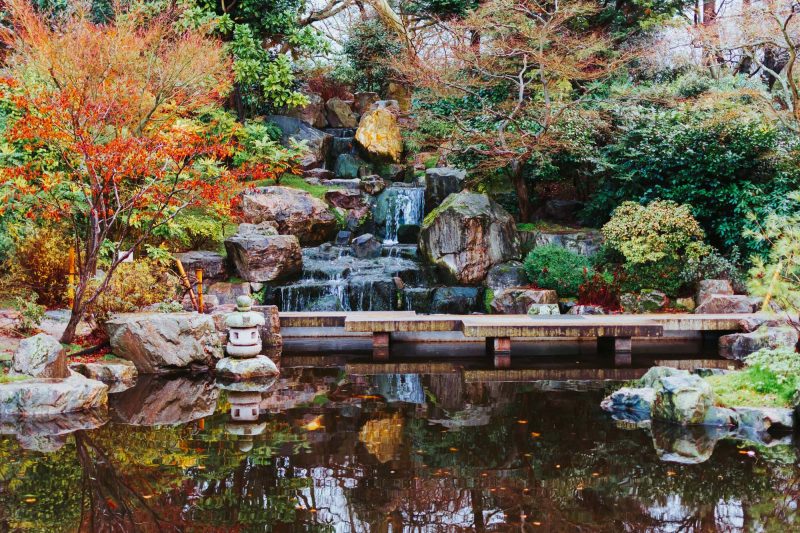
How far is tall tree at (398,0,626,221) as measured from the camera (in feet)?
43.9

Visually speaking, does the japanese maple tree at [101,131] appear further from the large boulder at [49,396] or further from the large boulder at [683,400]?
the large boulder at [683,400]

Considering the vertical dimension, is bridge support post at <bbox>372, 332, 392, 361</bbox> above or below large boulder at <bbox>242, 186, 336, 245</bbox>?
below

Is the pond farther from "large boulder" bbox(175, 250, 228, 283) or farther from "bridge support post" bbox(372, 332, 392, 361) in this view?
"large boulder" bbox(175, 250, 228, 283)

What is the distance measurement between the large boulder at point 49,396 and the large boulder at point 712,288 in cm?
907

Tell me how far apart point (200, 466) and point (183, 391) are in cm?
284

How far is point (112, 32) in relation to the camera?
11516 millimetres

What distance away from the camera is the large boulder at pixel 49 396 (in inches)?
267

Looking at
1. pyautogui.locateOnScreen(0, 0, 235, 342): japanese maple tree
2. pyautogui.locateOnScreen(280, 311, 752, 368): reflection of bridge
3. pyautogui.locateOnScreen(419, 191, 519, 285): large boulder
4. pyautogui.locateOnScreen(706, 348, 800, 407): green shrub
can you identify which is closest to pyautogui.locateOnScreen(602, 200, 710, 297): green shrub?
pyautogui.locateOnScreen(280, 311, 752, 368): reflection of bridge

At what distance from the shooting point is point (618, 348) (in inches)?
398

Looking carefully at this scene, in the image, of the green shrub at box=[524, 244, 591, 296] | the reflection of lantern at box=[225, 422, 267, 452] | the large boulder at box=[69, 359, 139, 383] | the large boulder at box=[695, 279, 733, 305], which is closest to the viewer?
the reflection of lantern at box=[225, 422, 267, 452]

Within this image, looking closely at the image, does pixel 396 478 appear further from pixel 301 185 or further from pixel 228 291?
pixel 301 185

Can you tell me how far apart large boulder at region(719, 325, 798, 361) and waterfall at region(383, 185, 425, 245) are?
23.3 ft

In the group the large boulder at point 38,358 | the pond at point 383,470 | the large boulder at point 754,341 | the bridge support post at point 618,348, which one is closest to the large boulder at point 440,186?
the bridge support post at point 618,348

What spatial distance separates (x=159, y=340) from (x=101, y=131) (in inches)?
113
